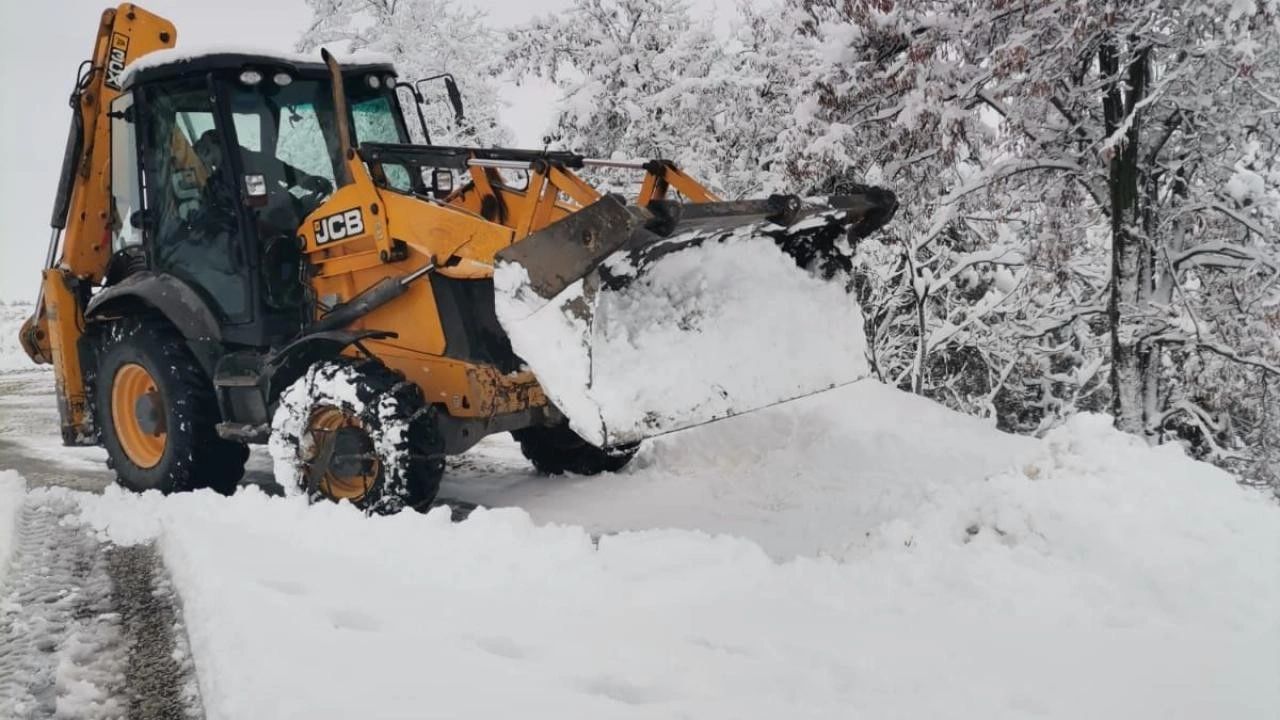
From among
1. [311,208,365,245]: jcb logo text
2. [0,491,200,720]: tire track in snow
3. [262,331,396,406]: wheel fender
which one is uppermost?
[311,208,365,245]: jcb logo text

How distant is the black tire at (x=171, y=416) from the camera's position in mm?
5422

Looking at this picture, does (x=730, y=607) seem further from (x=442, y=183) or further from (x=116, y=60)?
(x=116, y=60)

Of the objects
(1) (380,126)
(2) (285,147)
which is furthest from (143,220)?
(1) (380,126)

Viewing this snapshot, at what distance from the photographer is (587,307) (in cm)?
394

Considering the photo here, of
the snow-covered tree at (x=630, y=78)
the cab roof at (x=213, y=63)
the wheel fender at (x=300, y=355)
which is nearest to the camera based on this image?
the wheel fender at (x=300, y=355)

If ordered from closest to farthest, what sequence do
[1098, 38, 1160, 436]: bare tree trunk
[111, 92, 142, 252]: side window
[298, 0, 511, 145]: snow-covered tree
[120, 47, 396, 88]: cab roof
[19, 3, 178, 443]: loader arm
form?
[120, 47, 396, 88]: cab roof, [111, 92, 142, 252]: side window, [19, 3, 178, 443]: loader arm, [1098, 38, 1160, 436]: bare tree trunk, [298, 0, 511, 145]: snow-covered tree

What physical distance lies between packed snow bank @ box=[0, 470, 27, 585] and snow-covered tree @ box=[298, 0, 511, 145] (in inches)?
504

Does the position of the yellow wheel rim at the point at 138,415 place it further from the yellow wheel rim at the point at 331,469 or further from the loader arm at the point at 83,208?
the yellow wheel rim at the point at 331,469

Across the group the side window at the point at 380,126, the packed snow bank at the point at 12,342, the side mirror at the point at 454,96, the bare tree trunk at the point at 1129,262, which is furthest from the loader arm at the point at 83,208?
the packed snow bank at the point at 12,342

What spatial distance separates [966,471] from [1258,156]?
14.3 feet

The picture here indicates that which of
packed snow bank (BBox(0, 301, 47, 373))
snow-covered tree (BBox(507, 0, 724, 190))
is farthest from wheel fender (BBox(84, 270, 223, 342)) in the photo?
packed snow bank (BBox(0, 301, 47, 373))

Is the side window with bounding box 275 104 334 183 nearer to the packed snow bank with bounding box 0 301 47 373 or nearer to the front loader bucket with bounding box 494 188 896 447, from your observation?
the front loader bucket with bounding box 494 188 896 447

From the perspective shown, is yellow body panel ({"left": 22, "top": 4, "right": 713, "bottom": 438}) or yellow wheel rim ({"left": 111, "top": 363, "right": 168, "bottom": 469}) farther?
yellow wheel rim ({"left": 111, "top": 363, "right": 168, "bottom": 469})

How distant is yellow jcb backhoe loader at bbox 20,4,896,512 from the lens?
4301mm
